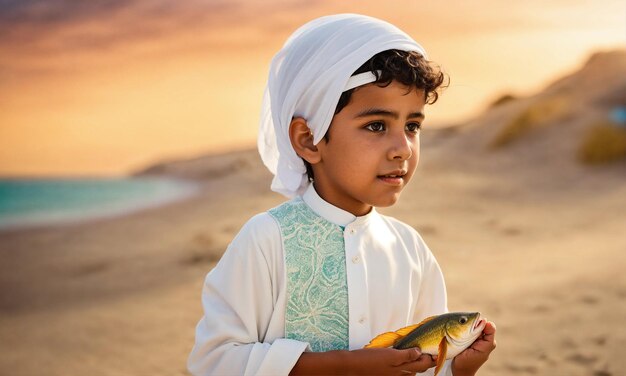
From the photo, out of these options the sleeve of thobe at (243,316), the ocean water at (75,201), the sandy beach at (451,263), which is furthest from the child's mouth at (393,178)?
the ocean water at (75,201)

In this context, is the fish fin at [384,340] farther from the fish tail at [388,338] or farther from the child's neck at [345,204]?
the child's neck at [345,204]

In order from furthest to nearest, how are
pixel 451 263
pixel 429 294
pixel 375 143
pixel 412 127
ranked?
pixel 451 263 → pixel 429 294 → pixel 412 127 → pixel 375 143

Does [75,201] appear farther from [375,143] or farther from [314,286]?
[375,143]

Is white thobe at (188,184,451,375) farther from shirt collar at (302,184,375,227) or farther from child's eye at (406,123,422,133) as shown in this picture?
child's eye at (406,123,422,133)

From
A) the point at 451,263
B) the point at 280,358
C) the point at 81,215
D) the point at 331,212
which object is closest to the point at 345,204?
the point at 331,212

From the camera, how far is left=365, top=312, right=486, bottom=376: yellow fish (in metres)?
2.18

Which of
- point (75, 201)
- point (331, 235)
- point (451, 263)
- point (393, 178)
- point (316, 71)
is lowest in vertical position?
point (75, 201)

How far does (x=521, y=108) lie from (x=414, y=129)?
16108 millimetres

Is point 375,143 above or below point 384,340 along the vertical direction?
above

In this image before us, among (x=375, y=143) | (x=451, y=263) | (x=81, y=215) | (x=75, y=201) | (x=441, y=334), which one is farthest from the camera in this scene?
(x=75, y=201)

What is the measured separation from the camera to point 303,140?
2451mm

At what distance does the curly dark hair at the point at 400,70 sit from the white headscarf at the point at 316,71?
3 cm

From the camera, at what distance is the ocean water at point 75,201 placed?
46.7ft

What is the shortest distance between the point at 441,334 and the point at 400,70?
83 centimetres
